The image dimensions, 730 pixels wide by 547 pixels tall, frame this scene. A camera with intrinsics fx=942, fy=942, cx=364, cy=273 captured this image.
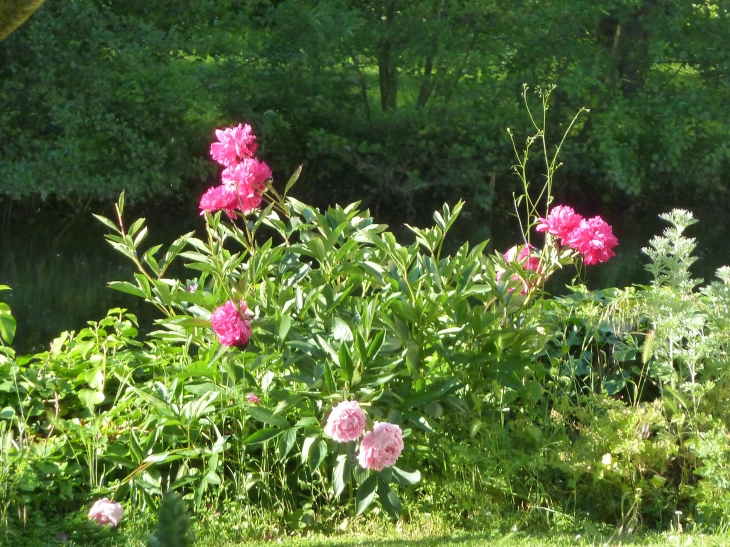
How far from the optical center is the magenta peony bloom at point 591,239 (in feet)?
12.5

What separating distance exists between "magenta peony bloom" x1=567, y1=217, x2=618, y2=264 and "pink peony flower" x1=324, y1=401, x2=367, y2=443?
3.99ft

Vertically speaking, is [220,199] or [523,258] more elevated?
[220,199]

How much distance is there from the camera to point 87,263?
1090cm

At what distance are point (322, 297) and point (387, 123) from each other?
37.1 ft

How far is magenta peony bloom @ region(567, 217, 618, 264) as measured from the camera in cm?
381

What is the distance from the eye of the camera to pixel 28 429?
3.84 meters

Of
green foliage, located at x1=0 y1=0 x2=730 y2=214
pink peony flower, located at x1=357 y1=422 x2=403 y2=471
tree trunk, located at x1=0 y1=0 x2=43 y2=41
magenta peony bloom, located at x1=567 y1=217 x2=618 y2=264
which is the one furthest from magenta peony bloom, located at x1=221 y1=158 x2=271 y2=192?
green foliage, located at x1=0 y1=0 x2=730 y2=214

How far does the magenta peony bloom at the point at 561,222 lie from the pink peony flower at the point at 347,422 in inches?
46.0

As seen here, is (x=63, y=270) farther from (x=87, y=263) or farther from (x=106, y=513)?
(x=106, y=513)

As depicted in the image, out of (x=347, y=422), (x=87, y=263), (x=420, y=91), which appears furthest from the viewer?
(x=420, y=91)

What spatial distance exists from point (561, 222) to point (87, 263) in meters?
8.13

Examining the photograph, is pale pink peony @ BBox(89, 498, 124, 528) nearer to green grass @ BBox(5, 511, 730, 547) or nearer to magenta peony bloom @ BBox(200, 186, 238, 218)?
green grass @ BBox(5, 511, 730, 547)

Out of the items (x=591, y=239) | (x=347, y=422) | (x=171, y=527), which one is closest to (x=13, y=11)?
(x=347, y=422)

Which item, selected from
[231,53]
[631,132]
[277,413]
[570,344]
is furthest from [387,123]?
[277,413]
